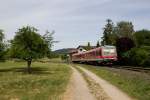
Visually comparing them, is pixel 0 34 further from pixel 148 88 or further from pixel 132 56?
pixel 148 88

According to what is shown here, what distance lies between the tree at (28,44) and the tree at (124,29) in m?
71.5

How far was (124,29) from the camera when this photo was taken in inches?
5000

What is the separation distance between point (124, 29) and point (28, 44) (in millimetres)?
77583

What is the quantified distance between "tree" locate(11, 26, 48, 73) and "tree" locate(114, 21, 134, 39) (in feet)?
235

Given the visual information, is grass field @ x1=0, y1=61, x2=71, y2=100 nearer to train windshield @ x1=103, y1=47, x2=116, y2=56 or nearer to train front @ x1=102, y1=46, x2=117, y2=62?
train front @ x1=102, y1=46, x2=117, y2=62

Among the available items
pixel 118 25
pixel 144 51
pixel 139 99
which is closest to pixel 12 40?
pixel 144 51

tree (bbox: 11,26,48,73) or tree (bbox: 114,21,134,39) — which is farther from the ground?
tree (bbox: 114,21,134,39)

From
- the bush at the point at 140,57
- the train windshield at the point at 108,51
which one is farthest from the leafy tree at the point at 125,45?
the bush at the point at 140,57

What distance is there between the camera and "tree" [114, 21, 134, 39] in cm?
12449

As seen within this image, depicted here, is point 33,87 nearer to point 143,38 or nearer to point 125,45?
point 125,45

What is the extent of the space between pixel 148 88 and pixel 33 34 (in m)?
33.1

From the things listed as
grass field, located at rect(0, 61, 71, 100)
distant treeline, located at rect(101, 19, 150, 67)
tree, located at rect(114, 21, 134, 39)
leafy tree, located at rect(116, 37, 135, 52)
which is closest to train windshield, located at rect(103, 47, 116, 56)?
distant treeline, located at rect(101, 19, 150, 67)

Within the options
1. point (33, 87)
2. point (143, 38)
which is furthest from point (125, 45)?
point (33, 87)

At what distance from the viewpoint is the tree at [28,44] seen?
52562 mm
